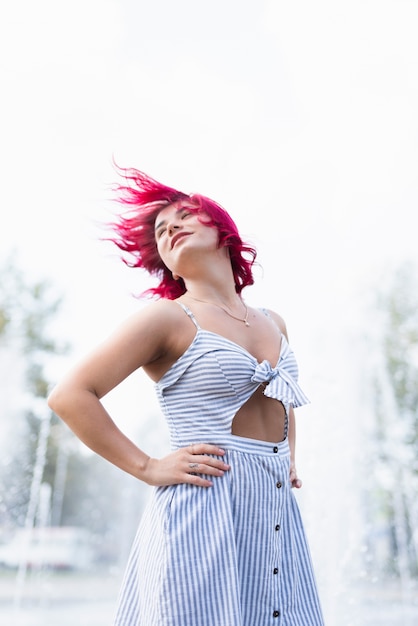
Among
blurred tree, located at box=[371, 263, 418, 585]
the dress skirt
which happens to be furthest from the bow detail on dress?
blurred tree, located at box=[371, 263, 418, 585]

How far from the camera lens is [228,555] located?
135 centimetres

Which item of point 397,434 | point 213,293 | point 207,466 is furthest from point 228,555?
point 397,434

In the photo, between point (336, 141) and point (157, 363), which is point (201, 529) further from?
point (336, 141)

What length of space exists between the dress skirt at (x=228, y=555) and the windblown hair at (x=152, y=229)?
54 centimetres

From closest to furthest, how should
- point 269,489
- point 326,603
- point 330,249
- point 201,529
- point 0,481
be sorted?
point 201,529, point 269,489, point 326,603, point 0,481, point 330,249

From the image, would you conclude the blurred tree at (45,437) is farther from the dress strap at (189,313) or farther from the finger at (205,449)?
the finger at (205,449)

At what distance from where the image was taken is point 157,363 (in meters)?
1.58

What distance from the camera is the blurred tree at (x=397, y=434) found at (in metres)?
10.1

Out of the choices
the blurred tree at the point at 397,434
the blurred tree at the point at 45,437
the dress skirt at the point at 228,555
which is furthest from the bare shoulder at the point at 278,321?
the blurred tree at the point at 45,437

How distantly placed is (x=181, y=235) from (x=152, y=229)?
0.48 ft

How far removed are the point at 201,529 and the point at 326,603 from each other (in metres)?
4.02

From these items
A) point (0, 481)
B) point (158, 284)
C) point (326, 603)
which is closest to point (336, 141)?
point (0, 481)

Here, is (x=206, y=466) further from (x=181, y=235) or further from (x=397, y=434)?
(x=397, y=434)

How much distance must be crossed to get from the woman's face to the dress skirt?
495 mm
